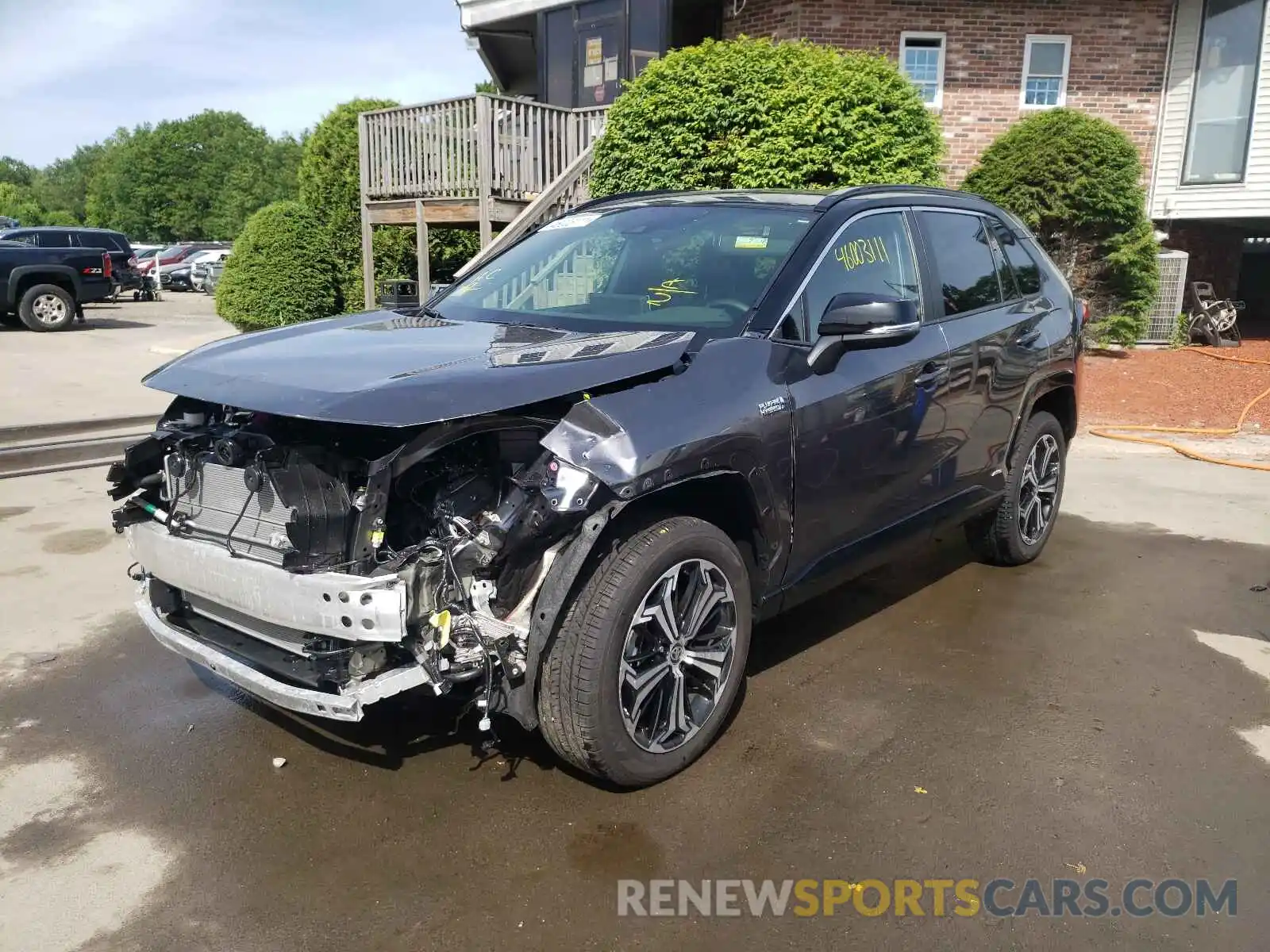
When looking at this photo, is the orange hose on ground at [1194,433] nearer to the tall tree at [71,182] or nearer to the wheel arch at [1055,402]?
the wheel arch at [1055,402]

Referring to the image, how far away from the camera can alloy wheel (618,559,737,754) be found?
3107mm

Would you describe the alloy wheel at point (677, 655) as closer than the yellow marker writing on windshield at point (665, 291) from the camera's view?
Yes

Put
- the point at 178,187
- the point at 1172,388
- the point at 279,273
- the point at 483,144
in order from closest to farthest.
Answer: the point at 1172,388 → the point at 483,144 → the point at 279,273 → the point at 178,187

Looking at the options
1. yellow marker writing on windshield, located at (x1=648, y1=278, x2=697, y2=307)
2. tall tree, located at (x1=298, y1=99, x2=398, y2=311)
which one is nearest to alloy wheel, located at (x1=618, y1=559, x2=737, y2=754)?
yellow marker writing on windshield, located at (x1=648, y1=278, x2=697, y2=307)

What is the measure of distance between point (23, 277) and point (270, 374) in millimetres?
18439

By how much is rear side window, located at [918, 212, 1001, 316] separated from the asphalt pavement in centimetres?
150

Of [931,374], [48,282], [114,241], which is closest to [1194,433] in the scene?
[931,374]

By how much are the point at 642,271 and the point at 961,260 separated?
159 cm

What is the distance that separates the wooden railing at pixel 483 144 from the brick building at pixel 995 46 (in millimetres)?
4271

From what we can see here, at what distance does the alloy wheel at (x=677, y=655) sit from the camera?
3107 millimetres

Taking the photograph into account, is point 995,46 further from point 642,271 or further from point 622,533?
point 622,533

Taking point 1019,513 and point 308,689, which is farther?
point 1019,513

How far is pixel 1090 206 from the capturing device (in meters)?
12.5

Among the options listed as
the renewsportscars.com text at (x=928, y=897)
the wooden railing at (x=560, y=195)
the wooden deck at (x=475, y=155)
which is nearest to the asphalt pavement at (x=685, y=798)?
the renewsportscars.com text at (x=928, y=897)
